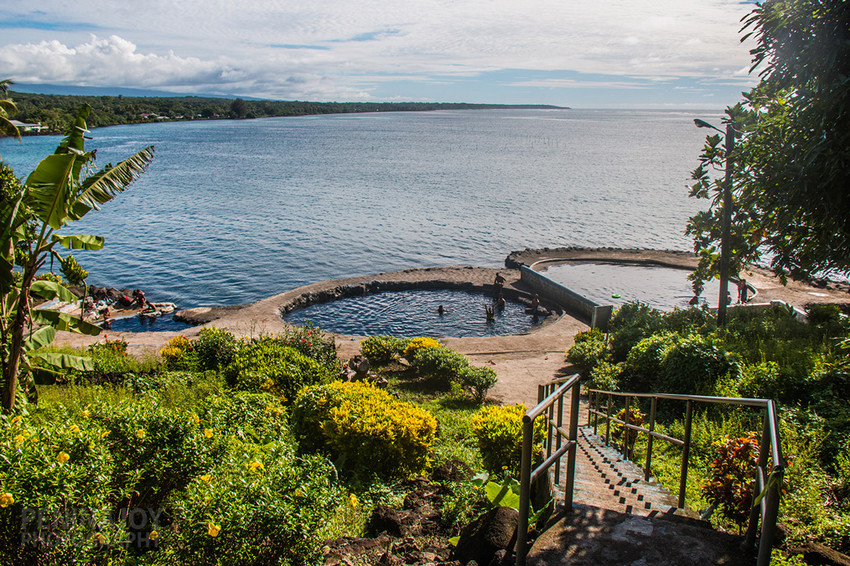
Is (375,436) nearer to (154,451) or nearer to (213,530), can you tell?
(154,451)

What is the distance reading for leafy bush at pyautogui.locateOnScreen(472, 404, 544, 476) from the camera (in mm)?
7539

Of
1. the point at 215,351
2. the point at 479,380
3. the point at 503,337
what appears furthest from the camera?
the point at 503,337

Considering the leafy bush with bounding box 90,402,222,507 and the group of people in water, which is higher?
the leafy bush with bounding box 90,402,222,507

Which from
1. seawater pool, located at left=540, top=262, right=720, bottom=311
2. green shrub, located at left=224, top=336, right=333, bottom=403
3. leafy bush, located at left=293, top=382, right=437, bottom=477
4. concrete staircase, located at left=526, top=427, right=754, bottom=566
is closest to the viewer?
concrete staircase, located at left=526, top=427, right=754, bottom=566

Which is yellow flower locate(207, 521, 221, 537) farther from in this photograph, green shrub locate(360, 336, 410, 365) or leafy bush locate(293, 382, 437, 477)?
green shrub locate(360, 336, 410, 365)

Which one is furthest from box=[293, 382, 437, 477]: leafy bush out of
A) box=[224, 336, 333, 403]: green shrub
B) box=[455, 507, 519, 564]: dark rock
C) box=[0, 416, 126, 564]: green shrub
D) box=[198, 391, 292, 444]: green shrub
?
box=[0, 416, 126, 564]: green shrub

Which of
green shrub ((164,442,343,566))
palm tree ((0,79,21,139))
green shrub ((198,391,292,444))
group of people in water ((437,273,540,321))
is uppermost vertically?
palm tree ((0,79,21,139))

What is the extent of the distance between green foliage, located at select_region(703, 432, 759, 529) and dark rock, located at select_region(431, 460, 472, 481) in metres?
3.25

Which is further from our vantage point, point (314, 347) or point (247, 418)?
point (314, 347)

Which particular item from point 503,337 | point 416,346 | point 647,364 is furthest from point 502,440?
point 503,337

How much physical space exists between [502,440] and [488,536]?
291 centimetres

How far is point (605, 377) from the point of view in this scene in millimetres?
13359

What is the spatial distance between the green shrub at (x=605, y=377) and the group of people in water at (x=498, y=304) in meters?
14.0

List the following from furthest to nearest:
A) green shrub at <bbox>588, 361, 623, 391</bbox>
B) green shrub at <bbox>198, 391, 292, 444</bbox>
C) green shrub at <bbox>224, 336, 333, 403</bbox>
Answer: green shrub at <bbox>588, 361, 623, 391</bbox> < green shrub at <bbox>224, 336, 333, 403</bbox> < green shrub at <bbox>198, 391, 292, 444</bbox>
